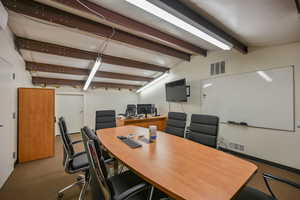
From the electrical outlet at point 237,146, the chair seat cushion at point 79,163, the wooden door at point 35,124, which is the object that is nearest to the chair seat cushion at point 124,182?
the chair seat cushion at point 79,163

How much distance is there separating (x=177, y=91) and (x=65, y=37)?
11.1 feet

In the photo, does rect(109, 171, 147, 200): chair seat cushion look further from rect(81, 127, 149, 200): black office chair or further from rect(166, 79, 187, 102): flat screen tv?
rect(166, 79, 187, 102): flat screen tv

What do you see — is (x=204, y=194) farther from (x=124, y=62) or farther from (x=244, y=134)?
(x=124, y=62)

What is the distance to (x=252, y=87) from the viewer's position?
10.1ft

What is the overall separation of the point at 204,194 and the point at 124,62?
3858mm

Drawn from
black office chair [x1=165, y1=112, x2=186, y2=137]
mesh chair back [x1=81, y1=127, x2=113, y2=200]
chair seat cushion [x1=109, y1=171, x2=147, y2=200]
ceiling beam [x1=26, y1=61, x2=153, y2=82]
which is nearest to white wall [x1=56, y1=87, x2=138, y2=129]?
ceiling beam [x1=26, y1=61, x2=153, y2=82]

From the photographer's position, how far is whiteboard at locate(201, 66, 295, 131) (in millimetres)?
2631

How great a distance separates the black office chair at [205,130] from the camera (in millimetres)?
1948

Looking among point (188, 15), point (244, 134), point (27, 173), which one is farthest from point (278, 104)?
point (27, 173)

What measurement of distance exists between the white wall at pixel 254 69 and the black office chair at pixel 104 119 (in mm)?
2551

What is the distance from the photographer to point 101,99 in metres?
6.24

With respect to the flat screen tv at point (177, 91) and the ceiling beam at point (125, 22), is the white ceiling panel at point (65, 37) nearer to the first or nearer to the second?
the ceiling beam at point (125, 22)

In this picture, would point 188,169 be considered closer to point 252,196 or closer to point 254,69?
point 252,196

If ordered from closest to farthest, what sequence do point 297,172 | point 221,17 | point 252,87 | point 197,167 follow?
point 197,167, point 221,17, point 297,172, point 252,87
